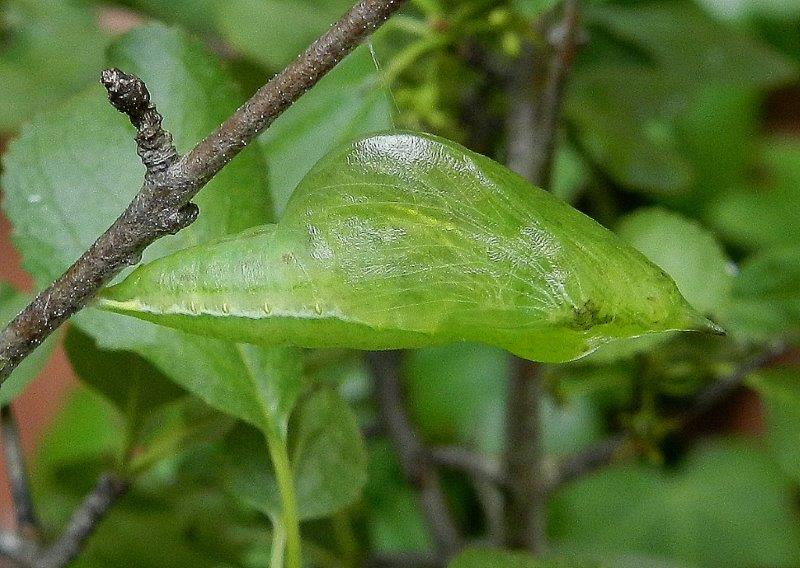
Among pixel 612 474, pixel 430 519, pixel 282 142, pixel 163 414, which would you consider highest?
pixel 282 142

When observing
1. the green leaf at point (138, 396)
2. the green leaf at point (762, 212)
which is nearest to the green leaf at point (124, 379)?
the green leaf at point (138, 396)

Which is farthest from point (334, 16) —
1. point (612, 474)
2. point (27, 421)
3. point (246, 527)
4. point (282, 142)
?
point (27, 421)

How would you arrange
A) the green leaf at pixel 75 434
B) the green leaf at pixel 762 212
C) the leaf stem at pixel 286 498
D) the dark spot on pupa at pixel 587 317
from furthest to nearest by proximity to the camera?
the green leaf at pixel 762 212 < the green leaf at pixel 75 434 < the leaf stem at pixel 286 498 < the dark spot on pupa at pixel 587 317

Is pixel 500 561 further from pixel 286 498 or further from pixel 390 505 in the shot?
pixel 390 505

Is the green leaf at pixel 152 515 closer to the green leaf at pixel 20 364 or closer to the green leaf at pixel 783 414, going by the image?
the green leaf at pixel 20 364

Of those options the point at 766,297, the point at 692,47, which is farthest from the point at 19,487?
the point at 692,47

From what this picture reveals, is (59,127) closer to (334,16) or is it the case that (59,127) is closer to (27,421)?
(334,16)
